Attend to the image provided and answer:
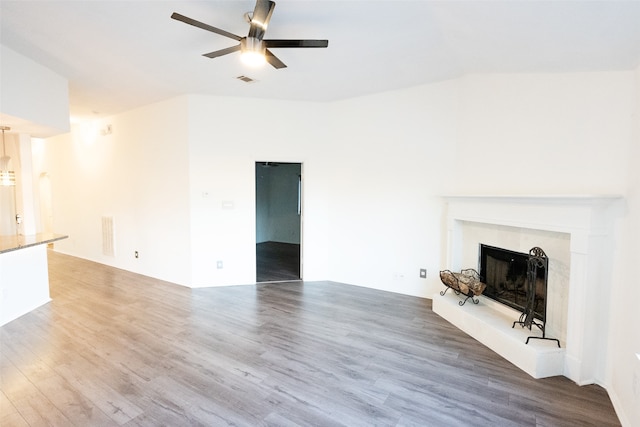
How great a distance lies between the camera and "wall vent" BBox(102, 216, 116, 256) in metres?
6.14

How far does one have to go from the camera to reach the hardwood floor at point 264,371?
6.92 ft

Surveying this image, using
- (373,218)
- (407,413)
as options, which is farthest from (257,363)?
(373,218)

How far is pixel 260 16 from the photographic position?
2223 mm

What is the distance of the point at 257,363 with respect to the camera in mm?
2734

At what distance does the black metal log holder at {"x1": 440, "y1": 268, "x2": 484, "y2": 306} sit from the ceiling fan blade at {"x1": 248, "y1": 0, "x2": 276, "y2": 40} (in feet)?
10.9

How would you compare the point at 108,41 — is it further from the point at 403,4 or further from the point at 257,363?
the point at 257,363

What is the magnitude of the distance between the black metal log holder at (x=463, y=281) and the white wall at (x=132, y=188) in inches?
157

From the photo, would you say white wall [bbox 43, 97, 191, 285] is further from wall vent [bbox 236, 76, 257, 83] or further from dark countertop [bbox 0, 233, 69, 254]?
dark countertop [bbox 0, 233, 69, 254]

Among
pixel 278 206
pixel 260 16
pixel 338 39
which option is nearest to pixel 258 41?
pixel 260 16

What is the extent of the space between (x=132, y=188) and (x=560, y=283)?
263 inches

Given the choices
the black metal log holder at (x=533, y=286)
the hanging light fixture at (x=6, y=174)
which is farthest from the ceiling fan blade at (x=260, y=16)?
→ the hanging light fixture at (x=6, y=174)

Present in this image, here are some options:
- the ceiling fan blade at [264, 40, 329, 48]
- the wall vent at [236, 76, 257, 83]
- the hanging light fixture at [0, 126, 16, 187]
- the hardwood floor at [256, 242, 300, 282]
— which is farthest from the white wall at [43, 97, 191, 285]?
the ceiling fan blade at [264, 40, 329, 48]

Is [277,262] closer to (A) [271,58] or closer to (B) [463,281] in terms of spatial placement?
(B) [463,281]

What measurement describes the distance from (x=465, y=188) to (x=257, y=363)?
3.26 m
